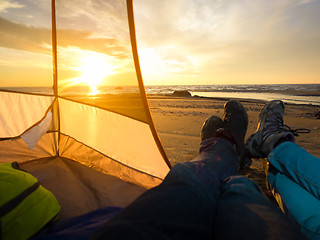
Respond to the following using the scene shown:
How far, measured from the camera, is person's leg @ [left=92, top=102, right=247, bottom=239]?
56 cm

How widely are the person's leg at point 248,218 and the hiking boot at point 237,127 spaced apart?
0.97m

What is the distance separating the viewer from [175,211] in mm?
686

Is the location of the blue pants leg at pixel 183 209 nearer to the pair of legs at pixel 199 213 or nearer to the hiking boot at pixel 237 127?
the pair of legs at pixel 199 213

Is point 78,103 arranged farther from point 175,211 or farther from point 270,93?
point 270,93

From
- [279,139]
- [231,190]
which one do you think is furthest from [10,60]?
[279,139]

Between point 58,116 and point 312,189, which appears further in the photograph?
point 58,116

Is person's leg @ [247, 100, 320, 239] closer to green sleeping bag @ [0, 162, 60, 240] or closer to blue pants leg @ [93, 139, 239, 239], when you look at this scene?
blue pants leg @ [93, 139, 239, 239]

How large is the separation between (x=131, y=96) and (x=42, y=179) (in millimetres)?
1232

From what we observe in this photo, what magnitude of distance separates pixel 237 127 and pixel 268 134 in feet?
1.35

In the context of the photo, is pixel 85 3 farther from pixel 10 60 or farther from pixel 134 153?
pixel 134 153

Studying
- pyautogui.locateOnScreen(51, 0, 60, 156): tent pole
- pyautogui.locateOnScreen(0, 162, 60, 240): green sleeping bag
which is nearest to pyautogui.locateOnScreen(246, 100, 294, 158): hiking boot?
pyautogui.locateOnScreen(0, 162, 60, 240): green sleeping bag

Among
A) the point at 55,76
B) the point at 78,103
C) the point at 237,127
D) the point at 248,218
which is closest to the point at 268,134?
the point at 237,127

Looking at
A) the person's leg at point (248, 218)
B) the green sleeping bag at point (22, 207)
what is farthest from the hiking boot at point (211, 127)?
the green sleeping bag at point (22, 207)

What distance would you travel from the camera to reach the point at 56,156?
2178mm
